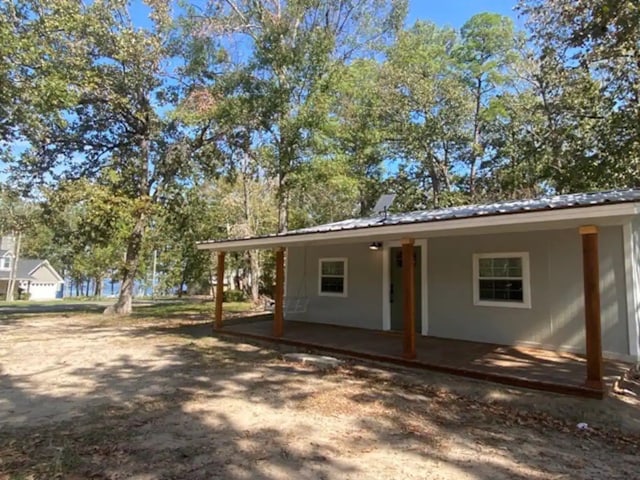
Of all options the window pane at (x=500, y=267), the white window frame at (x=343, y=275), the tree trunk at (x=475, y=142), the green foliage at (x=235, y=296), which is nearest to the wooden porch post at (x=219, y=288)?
the white window frame at (x=343, y=275)

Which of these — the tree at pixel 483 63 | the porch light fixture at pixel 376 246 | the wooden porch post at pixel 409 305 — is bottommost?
the wooden porch post at pixel 409 305

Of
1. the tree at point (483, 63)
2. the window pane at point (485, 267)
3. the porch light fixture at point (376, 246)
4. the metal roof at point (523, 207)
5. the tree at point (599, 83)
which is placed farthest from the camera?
the tree at point (483, 63)

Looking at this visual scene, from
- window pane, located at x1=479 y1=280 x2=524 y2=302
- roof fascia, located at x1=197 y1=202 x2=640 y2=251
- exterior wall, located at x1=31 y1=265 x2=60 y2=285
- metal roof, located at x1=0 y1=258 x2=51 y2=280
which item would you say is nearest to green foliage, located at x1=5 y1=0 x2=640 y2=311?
window pane, located at x1=479 y1=280 x2=524 y2=302

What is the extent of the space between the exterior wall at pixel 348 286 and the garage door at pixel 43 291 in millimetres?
40064

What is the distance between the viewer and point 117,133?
52.4ft

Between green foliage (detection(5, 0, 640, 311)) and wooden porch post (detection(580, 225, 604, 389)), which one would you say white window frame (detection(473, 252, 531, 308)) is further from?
green foliage (detection(5, 0, 640, 311))

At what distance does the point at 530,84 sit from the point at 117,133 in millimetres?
17871

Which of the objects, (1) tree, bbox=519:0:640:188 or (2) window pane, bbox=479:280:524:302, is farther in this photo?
(1) tree, bbox=519:0:640:188

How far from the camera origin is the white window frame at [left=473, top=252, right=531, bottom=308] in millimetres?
7406

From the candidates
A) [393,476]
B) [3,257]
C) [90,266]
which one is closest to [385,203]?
[393,476]

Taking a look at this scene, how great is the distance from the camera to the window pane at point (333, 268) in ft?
33.9

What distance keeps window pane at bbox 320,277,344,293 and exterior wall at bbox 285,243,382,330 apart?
17cm

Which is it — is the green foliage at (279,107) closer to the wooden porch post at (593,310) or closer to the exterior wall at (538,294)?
the exterior wall at (538,294)

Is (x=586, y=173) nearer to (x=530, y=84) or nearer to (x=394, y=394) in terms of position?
(x=530, y=84)
